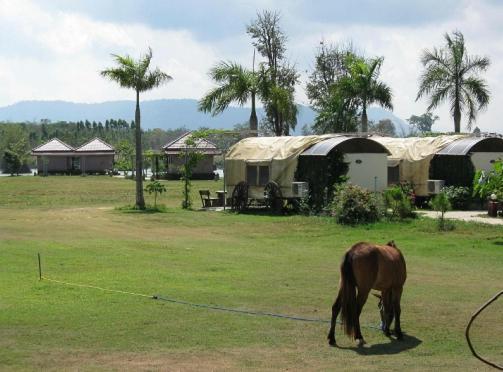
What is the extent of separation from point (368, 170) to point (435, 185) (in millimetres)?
2856

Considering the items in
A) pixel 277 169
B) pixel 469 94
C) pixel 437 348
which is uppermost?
pixel 469 94

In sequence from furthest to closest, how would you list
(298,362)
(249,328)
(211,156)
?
(211,156) → (249,328) → (298,362)

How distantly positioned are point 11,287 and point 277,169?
66.4 ft

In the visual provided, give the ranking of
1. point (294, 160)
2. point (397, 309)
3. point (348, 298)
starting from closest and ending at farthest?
point (348, 298) → point (397, 309) → point (294, 160)

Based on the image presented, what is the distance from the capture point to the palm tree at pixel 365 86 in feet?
129

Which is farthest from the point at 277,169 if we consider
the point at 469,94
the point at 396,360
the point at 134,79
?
the point at 396,360

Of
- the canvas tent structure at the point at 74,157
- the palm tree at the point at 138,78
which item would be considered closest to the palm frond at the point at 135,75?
the palm tree at the point at 138,78

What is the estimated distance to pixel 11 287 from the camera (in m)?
14.2

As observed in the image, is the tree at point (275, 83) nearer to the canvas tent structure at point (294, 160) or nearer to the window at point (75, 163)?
the canvas tent structure at point (294, 160)

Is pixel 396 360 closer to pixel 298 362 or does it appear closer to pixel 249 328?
pixel 298 362

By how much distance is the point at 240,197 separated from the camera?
112 ft

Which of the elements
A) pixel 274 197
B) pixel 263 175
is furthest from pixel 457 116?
pixel 274 197

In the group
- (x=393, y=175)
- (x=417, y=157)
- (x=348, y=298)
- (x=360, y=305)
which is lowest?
(x=360, y=305)

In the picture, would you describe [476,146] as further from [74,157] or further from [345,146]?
[74,157]
